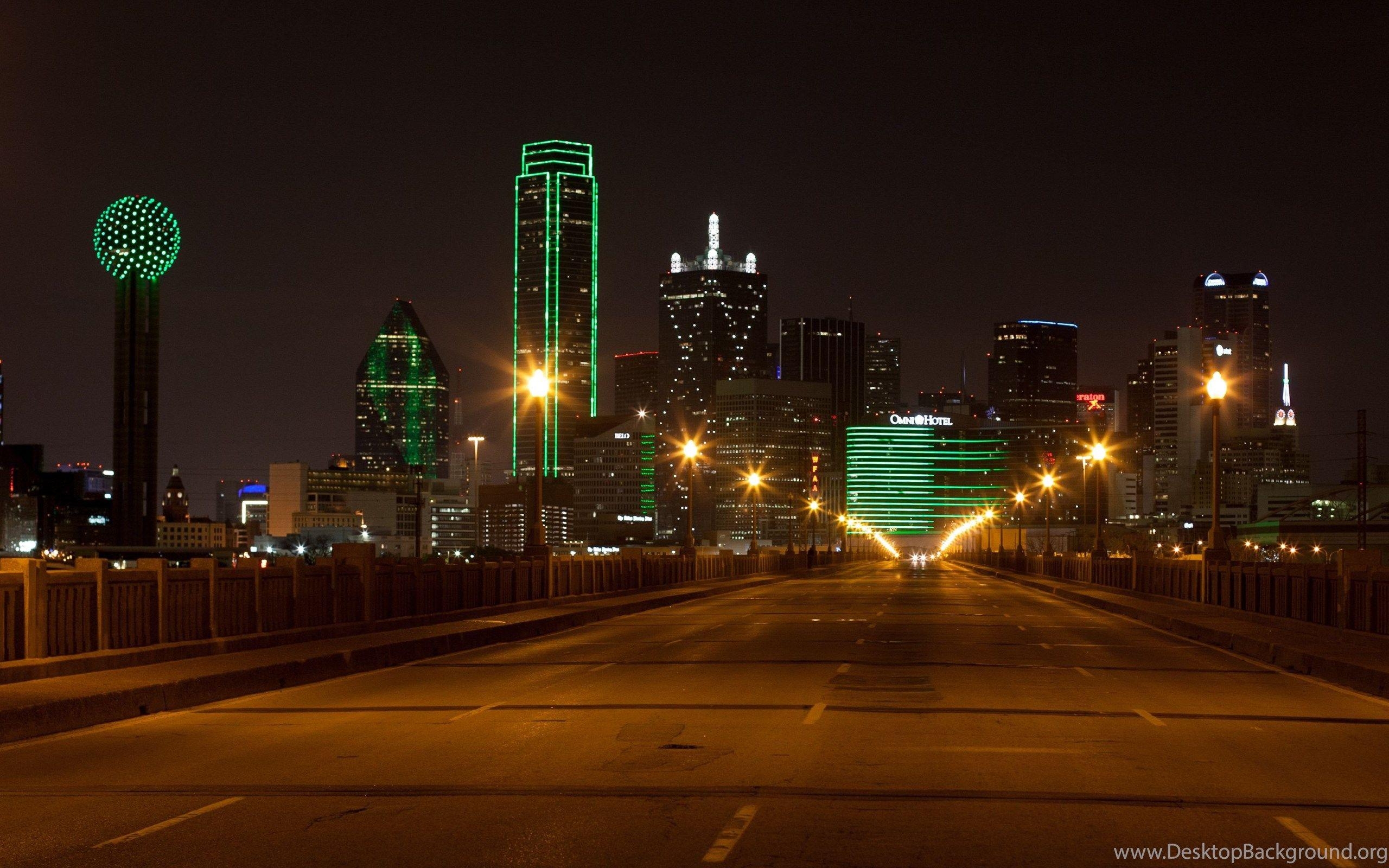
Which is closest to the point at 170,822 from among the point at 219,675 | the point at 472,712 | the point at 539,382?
the point at 472,712

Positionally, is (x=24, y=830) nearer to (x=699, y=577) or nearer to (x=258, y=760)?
(x=258, y=760)

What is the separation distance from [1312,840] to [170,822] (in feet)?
23.7

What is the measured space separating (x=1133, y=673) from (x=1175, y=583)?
24.0 metres

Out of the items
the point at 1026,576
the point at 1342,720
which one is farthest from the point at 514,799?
the point at 1026,576

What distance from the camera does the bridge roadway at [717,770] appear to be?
8.91 meters

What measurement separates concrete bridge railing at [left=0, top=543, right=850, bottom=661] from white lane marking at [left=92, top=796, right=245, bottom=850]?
790 cm

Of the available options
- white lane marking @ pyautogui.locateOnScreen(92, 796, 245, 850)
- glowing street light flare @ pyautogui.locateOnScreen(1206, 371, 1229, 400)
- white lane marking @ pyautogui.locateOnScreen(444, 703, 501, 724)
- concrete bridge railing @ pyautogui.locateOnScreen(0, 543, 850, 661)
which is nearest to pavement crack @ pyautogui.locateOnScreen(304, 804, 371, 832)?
white lane marking @ pyautogui.locateOnScreen(92, 796, 245, 850)

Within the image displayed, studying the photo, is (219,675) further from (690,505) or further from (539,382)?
(690,505)

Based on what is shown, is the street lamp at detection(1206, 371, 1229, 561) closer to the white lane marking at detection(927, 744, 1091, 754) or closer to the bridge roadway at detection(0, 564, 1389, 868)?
the bridge roadway at detection(0, 564, 1389, 868)

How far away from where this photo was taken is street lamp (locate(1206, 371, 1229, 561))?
1443 inches

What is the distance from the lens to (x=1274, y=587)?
31438mm

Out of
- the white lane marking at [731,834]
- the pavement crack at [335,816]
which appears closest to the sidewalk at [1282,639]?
the white lane marking at [731,834]

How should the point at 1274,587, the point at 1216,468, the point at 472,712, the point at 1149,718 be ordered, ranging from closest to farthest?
the point at 1149,718 < the point at 472,712 < the point at 1274,587 < the point at 1216,468

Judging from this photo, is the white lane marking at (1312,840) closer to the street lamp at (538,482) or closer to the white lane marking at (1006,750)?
the white lane marking at (1006,750)
